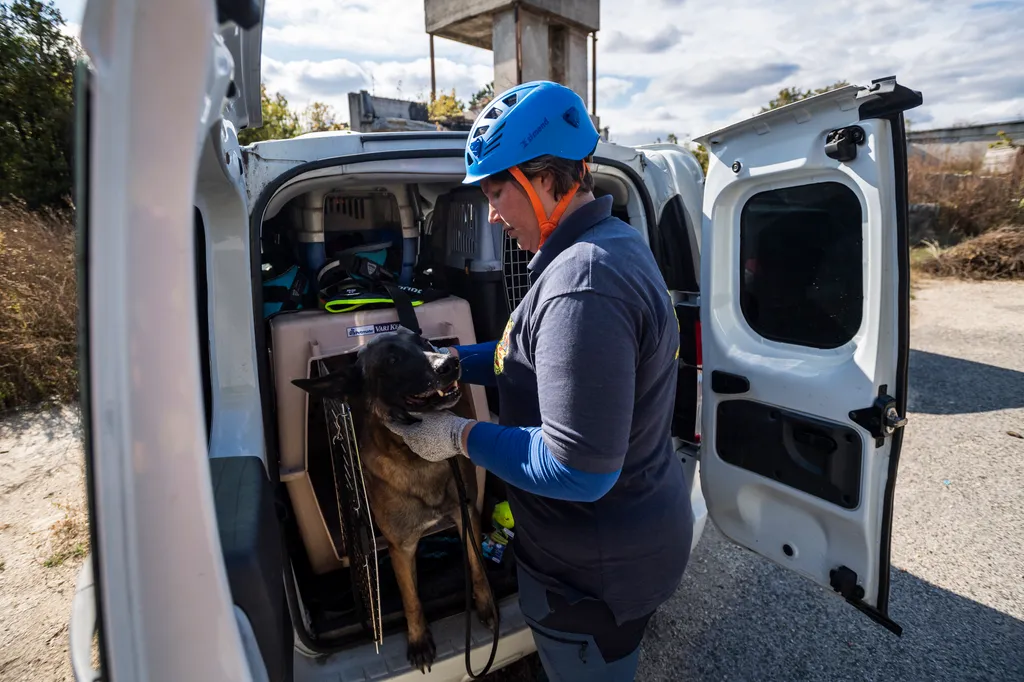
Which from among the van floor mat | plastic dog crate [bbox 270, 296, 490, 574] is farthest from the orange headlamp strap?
the van floor mat

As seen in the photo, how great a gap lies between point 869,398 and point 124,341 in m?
2.10

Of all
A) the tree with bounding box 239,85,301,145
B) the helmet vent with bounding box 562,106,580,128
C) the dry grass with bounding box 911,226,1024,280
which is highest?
the tree with bounding box 239,85,301,145

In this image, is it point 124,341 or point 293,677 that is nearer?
point 124,341

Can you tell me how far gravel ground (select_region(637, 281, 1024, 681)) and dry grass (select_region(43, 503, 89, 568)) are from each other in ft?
11.6

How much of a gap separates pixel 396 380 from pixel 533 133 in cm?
102

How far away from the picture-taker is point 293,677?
1.93 m

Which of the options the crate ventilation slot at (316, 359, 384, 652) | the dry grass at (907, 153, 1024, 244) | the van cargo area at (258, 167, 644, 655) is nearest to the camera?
the crate ventilation slot at (316, 359, 384, 652)

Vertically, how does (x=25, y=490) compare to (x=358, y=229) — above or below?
below

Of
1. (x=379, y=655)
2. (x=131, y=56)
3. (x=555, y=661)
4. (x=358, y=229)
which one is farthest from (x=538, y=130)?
(x=358, y=229)

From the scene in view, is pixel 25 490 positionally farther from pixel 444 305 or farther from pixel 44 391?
pixel 444 305

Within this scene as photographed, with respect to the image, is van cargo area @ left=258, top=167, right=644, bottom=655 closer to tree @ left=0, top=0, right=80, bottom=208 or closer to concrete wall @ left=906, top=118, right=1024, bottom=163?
tree @ left=0, top=0, right=80, bottom=208

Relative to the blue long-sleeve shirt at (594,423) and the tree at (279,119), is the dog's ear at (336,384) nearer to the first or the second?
the blue long-sleeve shirt at (594,423)

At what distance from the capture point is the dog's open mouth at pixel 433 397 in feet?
6.85

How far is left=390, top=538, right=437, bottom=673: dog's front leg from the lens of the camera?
6.91 ft
